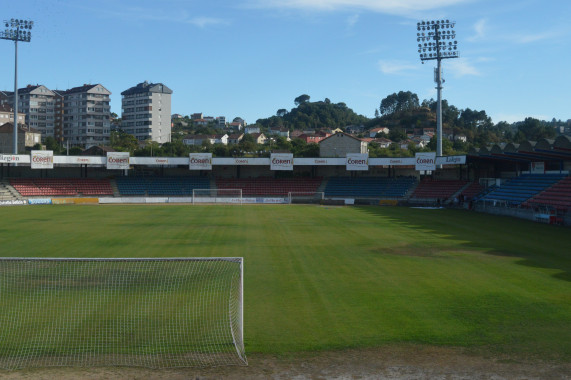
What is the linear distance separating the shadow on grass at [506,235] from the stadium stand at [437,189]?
51.1 feet

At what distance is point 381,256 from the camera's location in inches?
832

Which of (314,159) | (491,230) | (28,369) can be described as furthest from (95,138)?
(28,369)

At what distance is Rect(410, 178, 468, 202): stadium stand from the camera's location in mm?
56719

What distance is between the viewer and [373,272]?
1780cm

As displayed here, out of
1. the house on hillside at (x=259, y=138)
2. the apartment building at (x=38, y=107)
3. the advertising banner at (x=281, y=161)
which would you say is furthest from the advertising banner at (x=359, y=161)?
the apartment building at (x=38, y=107)

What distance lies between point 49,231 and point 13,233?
6.23 ft

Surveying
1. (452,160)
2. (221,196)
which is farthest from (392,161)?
(221,196)

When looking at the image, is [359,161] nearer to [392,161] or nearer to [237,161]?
[392,161]

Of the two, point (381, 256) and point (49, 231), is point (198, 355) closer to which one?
point (381, 256)

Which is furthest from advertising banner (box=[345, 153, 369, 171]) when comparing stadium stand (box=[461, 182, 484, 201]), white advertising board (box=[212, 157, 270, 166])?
stadium stand (box=[461, 182, 484, 201])

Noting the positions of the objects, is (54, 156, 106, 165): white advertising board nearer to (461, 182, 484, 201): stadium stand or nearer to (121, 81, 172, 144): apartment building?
(461, 182, 484, 201): stadium stand

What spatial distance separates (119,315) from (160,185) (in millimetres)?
54468

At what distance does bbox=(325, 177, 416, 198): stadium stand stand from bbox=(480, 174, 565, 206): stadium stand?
13747 mm

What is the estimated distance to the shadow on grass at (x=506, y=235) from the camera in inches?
805
